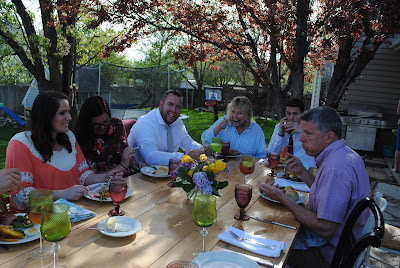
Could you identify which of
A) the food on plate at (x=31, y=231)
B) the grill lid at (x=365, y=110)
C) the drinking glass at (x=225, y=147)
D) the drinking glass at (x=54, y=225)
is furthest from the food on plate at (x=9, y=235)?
the grill lid at (x=365, y=110)

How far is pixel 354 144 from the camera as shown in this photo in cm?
826

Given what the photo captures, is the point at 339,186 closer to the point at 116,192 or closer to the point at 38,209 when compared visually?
the point at 116,192

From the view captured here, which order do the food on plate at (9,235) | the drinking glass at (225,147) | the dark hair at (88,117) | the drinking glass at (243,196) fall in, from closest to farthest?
the food on plate at (9,235)
the drinking glass at (243,196)
the dark hair at (88,117)
the drinking glass at (225,147)

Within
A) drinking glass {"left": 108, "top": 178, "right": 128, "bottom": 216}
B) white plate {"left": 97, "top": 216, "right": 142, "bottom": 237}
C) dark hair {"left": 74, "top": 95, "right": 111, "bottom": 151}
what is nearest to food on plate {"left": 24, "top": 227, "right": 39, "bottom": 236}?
white plate {"left": 97, "top": 216, "right": 142, "bottom": 237}

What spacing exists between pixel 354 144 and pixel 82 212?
26.8ft

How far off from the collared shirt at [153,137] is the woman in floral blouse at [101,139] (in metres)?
0.17

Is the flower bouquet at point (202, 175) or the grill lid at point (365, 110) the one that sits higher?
the grill lid at point (365, 110)

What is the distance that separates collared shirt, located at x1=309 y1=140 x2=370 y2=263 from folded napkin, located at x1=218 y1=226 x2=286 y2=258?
0.41 metres

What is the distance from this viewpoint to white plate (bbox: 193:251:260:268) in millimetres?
1386

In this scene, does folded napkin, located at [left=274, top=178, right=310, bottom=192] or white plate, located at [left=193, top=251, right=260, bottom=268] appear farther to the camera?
folded napkin, located at [left=274, top=178, right=310, bottom=192]

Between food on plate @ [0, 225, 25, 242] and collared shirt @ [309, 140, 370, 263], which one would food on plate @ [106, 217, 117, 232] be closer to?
food on plate @ [0, 225, 25, 242]

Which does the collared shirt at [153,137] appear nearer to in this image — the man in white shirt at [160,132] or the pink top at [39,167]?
the man in white shirt at [160,132]

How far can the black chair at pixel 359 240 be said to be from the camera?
1319 millimetres

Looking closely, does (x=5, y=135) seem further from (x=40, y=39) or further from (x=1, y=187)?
(x=1, y=187)
